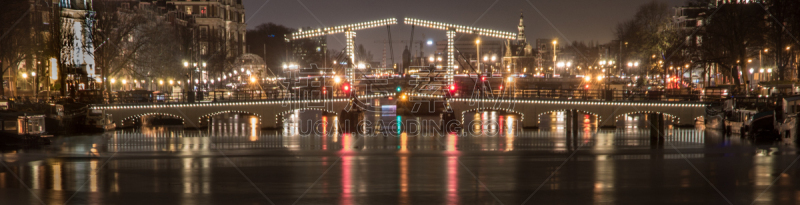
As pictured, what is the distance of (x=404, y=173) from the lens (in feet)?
67.2

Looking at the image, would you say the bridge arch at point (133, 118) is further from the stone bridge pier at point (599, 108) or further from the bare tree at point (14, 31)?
the stone bridge pier at point (599, 108)

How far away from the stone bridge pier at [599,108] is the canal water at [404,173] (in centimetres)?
1551

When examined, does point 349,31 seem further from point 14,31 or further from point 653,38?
point 653,38

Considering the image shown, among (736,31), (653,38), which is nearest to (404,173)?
(736,31)

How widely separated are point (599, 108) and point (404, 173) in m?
31.9

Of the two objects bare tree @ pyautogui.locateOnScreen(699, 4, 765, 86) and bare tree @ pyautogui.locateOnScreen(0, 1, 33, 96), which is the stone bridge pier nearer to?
bare tree @ pyautogui.locateOnScreen(699, 4, 765, 86)

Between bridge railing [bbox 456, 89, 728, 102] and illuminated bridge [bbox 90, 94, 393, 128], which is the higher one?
bridge railing [bbox 456, 89, 728, 102]

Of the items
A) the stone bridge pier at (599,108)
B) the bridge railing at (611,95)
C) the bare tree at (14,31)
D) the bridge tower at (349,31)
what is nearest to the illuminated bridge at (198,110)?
the bridge tower at (349,31)

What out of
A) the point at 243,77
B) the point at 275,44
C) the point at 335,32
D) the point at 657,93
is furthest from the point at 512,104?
the point at 275,44

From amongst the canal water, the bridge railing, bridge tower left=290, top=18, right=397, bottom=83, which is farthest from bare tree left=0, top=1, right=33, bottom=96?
the bridge railing

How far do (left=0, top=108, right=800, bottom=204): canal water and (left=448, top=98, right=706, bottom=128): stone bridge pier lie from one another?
50.9ft

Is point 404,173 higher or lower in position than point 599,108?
lower

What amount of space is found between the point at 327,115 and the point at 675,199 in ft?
171

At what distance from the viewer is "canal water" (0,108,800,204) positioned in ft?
54.1
